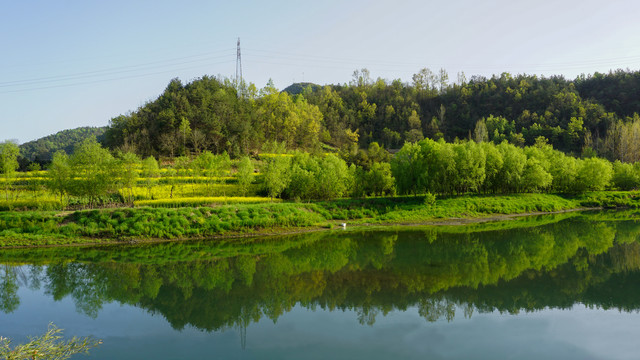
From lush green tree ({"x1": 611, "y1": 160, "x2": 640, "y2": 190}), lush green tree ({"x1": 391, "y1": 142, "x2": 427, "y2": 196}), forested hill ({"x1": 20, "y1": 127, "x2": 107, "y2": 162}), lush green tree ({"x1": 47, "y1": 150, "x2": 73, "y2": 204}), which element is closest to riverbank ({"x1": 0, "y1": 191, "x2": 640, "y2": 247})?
lush green tree ({"x1": 391, "y1": 142, "x2": 427, "y2": 196})

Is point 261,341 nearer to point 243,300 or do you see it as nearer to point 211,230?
point 243,300

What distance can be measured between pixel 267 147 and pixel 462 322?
174ft

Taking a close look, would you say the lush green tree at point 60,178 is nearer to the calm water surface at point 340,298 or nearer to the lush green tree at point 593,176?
the calm water surface at point 340,298

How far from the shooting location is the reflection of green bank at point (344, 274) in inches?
563

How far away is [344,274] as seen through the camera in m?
18.2

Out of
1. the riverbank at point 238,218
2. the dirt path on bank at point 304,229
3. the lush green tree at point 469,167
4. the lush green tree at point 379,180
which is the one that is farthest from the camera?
the lush green tree at point 379,180

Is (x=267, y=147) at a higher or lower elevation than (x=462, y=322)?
higher

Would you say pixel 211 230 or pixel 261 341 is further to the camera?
pixel 211 230

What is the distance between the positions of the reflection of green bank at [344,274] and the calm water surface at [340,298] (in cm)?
8

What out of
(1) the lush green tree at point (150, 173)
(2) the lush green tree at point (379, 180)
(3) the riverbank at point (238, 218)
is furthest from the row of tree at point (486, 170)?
(1) the lush green tree at point (150, 173)

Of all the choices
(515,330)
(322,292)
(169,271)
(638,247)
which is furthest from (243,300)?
(638,247)

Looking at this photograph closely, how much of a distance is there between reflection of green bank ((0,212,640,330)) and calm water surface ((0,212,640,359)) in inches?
3.1

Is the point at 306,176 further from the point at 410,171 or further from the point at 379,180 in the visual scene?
the point at 410,171

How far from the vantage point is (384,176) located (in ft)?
135
